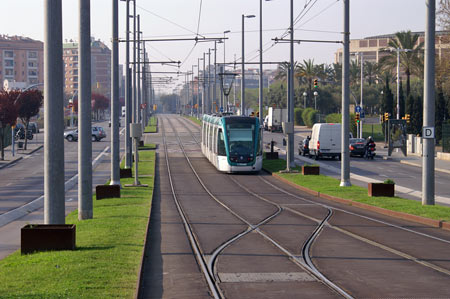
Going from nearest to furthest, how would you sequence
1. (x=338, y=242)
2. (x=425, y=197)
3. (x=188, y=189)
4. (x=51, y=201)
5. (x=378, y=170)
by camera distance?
1. (x=51, y=201)
2. (x=338, y=242)
3. (x=425, y=197)
4. (x=188, y=189)
5. (x=378, y=170)

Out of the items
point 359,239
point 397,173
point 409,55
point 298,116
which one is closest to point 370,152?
point 397,173

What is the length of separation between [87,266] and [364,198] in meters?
16.2

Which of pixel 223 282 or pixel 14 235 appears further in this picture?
pixel 14 235

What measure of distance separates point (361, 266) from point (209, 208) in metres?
12.4

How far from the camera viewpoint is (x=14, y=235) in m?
20.8

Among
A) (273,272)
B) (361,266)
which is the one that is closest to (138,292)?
(273,272)

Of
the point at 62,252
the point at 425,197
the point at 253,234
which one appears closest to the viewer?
the point at 62,252

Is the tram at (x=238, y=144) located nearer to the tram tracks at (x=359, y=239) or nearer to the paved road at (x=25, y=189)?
the paved road at (x=25, y=189)

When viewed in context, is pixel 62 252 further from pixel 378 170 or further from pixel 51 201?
pixel 378 170

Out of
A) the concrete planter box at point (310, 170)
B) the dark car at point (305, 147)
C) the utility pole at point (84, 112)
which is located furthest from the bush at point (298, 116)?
the utility pole at point (84, 112)

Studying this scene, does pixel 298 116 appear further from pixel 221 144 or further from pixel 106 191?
pixel 106 191

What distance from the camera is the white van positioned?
5247 cm

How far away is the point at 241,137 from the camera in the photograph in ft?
133

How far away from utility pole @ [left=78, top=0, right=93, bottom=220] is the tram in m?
21.3
